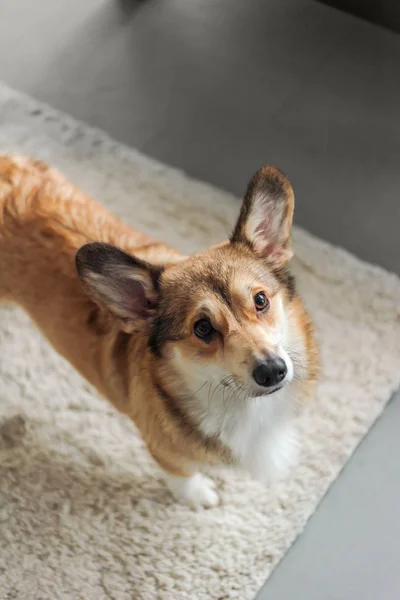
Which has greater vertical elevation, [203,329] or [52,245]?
[203,329]

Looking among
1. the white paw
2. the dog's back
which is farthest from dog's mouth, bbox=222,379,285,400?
the white paw

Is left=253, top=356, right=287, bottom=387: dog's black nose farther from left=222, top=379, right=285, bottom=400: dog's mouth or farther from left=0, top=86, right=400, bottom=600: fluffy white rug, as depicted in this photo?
left=0, top=86, right=400, bottom=600: fluffy white rug

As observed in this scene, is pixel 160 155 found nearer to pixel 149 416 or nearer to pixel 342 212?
pixel 342 212

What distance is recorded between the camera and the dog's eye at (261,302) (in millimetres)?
1412

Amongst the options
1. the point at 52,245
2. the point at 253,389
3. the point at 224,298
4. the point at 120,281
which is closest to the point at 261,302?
the point at 224,298

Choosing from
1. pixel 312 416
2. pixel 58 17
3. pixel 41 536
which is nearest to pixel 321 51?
pixel 58 17

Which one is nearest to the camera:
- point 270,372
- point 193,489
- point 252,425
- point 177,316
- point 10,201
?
point 270,372

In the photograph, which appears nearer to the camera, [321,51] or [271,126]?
[271,126]

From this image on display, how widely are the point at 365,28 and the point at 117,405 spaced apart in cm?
221

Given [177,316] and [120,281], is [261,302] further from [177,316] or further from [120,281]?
[120,281]

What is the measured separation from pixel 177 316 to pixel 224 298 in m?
0.12

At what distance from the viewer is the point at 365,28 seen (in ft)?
9.88

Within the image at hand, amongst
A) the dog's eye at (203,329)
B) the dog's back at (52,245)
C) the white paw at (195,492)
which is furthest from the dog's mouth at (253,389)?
the white paw at (195,492)

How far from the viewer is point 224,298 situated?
4.55 ft
